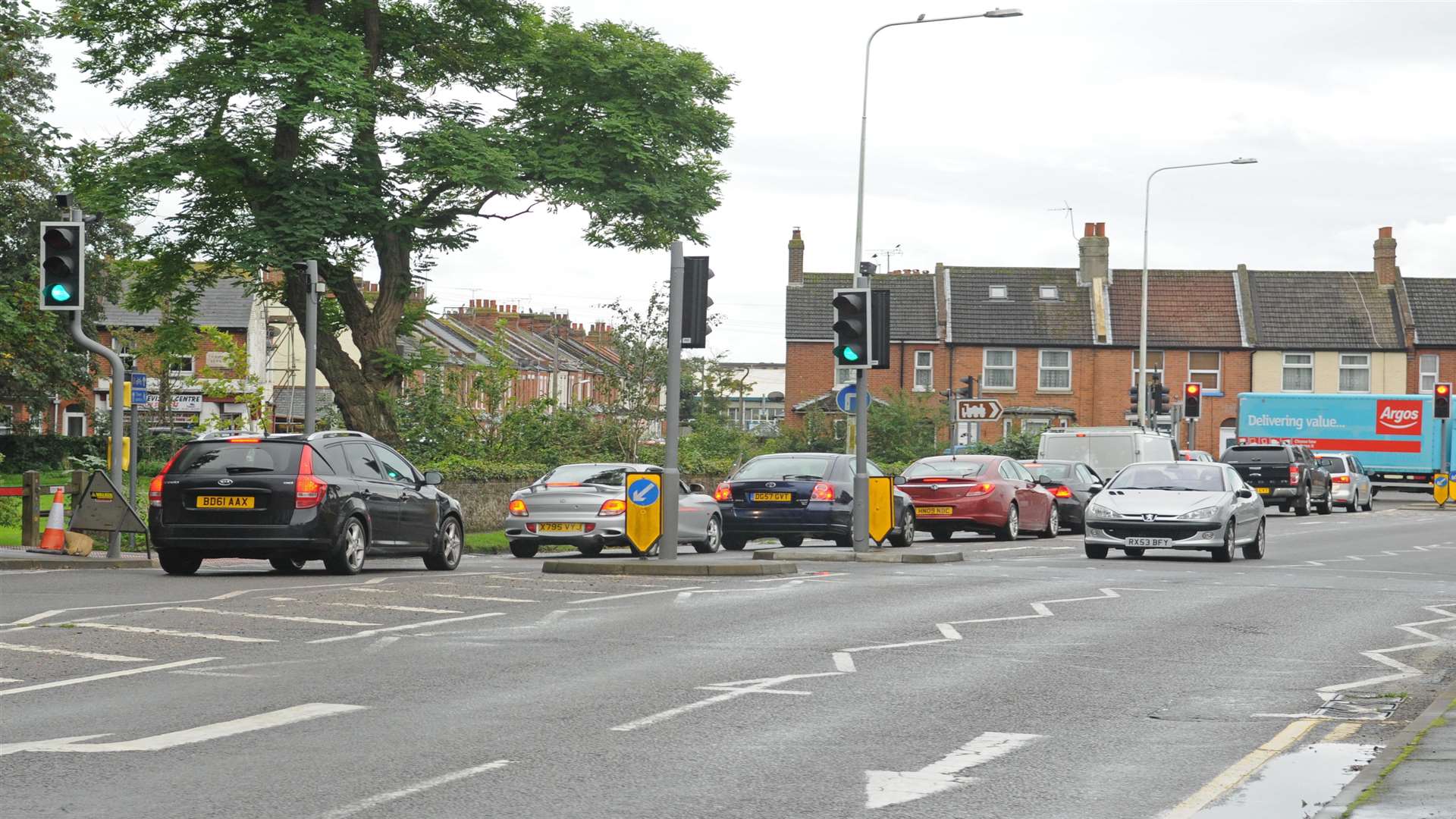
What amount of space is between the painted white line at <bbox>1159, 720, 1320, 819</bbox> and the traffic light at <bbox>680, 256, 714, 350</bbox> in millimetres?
10916

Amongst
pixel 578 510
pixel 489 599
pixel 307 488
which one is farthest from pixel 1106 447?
pixel 489 599

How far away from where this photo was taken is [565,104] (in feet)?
111

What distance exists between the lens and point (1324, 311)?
239 ft

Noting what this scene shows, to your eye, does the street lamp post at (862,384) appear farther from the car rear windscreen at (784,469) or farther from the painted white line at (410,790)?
the painted white line at (410,790)

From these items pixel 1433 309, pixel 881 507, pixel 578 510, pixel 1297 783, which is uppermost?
pixel 1433 309

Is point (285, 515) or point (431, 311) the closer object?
point (285, 515)

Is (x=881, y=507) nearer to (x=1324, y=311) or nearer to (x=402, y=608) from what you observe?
(x=402, y=608)

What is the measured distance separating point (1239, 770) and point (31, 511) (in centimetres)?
1967

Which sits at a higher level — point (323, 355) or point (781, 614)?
point (323, 355)

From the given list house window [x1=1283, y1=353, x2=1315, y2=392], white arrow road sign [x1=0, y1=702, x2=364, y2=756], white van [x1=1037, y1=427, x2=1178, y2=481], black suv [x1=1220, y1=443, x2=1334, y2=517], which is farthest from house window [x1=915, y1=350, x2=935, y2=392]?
white arrow road sign [x1=0, y1=702, x2=364, y2=756]

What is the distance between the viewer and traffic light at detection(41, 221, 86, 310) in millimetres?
20344

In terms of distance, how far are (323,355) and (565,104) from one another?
660 centimetres

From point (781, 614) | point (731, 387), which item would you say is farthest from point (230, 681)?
point (731, 387)

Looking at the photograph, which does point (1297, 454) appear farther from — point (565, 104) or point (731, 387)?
point (565, 104)
